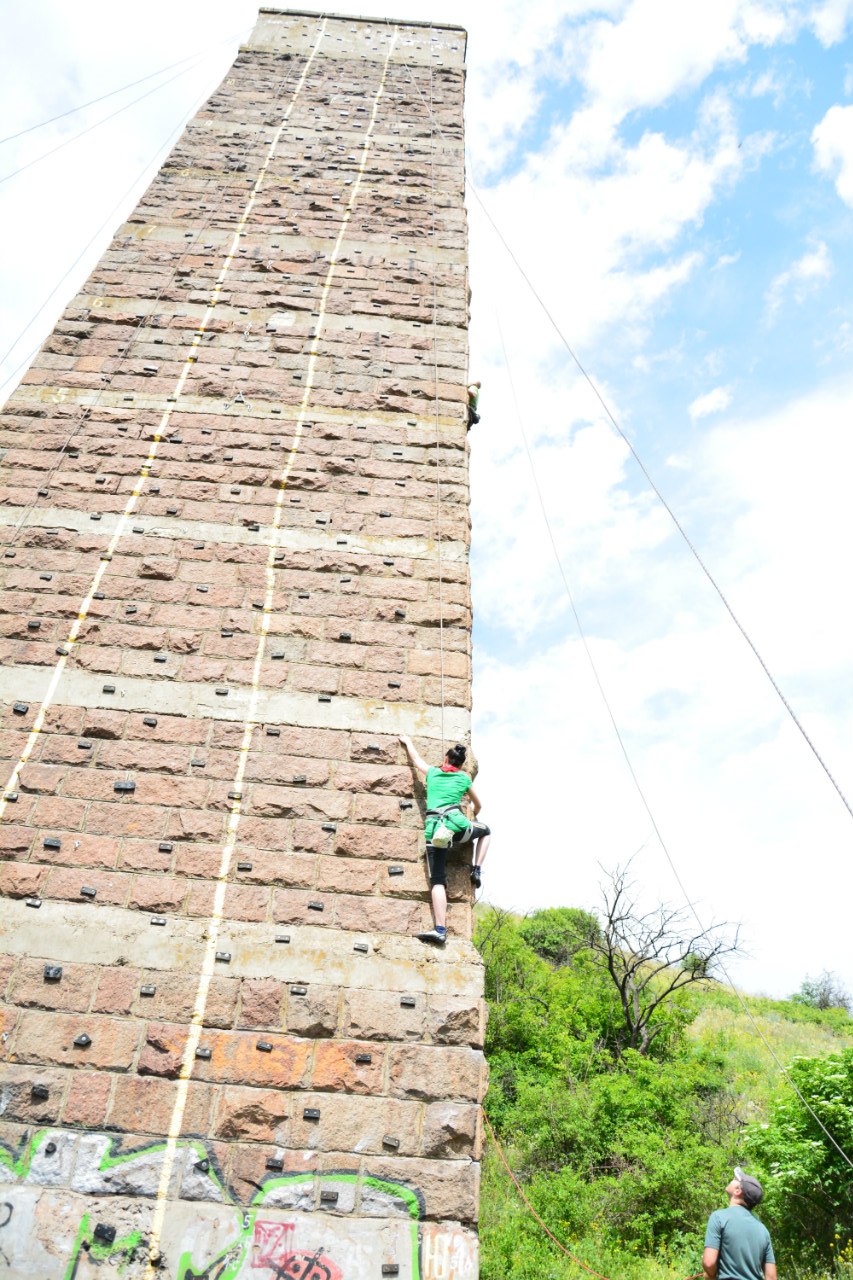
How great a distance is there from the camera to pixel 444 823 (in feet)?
13.2

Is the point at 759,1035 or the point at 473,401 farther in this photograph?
the point at 759,1035

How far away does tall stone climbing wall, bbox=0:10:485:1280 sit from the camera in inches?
130

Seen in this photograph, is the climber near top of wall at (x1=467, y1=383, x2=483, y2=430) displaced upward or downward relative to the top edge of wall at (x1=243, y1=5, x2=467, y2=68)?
downward

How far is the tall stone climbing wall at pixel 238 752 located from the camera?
330cm

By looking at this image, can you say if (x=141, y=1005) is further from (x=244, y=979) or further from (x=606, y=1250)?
(x=606, y=1250)

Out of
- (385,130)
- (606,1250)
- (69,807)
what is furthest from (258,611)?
(606,1250)

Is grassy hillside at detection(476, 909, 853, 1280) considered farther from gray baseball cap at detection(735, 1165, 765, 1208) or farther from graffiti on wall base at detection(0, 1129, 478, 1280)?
graffiti on wall base at detection(0, 1129, 478, 1280)

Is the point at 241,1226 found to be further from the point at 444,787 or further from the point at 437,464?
the point at 437,464

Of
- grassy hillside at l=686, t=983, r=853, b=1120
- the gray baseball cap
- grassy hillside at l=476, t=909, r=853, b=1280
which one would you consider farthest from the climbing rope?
grassy hillside at l=686, t=983, r=853, b=1120

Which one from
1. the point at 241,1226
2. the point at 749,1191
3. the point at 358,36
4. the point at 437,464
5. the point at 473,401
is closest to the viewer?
the point at 241,1226

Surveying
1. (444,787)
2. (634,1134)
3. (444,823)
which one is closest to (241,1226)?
(444,823)

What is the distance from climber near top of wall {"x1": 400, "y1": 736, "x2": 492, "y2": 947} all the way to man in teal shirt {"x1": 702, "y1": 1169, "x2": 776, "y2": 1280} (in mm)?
2331

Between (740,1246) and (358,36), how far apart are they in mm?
→ 12350

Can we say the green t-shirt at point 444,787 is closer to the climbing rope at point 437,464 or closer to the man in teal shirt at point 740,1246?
the climbing rope at point 437,464
